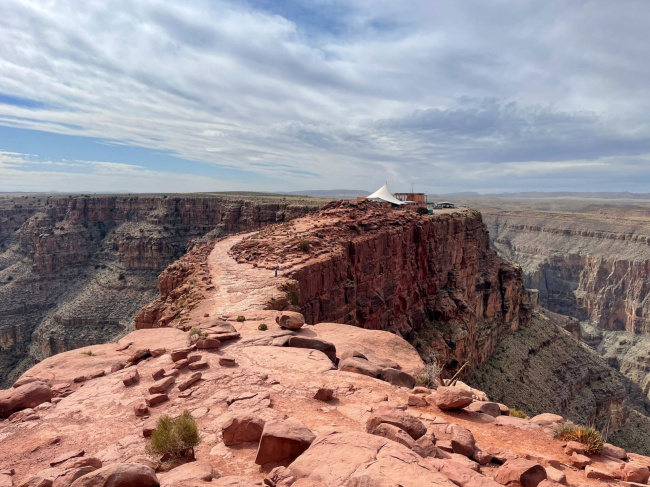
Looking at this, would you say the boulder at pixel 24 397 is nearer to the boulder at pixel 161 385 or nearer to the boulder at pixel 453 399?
the boulder at pixel 161 385

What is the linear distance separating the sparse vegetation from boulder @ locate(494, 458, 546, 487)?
2.29m

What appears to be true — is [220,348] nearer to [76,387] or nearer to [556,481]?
[76,387]

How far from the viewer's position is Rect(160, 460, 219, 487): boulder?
18.0 feet

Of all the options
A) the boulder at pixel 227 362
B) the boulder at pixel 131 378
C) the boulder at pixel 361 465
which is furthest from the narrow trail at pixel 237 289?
the boulder at pixel 361 465

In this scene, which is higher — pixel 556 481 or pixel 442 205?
pixel 442 205

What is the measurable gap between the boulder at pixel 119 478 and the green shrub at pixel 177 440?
1.18 meters

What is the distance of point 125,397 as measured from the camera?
377 inches

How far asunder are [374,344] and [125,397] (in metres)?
8.14

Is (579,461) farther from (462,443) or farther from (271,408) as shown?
(271,408)

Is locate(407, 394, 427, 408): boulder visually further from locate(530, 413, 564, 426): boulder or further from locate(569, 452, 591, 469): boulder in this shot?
locate(569, 452, 591, 469): boulder

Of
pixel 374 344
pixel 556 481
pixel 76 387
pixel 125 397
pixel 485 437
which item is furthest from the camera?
pixel 374 344

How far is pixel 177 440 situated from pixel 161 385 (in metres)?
3.10

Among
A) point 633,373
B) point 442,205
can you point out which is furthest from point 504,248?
point 442,205

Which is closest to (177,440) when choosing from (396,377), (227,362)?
(227,362)
